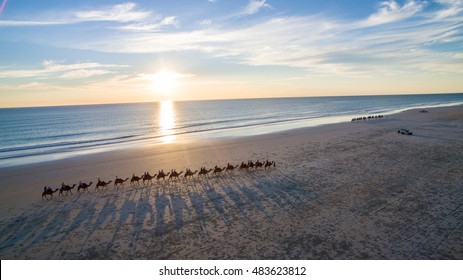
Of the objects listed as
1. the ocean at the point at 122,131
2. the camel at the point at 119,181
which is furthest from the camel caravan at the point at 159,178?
the ocean at the point at 122,131

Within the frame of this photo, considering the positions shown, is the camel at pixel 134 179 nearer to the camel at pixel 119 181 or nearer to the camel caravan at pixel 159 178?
the camel caravan at pixel 159 178

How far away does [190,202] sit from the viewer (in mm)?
15055

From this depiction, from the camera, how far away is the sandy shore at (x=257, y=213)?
34.2 ft

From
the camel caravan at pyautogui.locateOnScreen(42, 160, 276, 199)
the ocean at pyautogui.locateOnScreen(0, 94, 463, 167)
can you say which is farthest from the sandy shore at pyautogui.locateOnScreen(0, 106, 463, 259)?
the ocean at pyautogui.locateOnScreen(0, 94, 463, 167)

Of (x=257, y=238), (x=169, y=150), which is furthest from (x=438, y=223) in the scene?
(x=169, y=150)

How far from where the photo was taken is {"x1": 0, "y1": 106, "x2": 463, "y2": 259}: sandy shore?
10414 mm

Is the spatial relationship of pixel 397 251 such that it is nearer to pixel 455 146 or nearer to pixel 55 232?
pixel 55 232

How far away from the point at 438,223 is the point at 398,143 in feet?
65.4

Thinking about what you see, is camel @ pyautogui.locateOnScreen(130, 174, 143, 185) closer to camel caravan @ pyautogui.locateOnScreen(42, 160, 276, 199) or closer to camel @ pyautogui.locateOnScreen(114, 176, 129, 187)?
camel caravan @ pyautogui.locateOnScreen(42, 160, 276, 199)

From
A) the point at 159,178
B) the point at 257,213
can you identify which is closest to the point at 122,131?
the point at 159,178

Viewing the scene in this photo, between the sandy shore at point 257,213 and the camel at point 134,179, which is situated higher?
the camel at point 134,179

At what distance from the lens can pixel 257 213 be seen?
44.1ft

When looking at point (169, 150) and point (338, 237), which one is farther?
point (169, 150)
